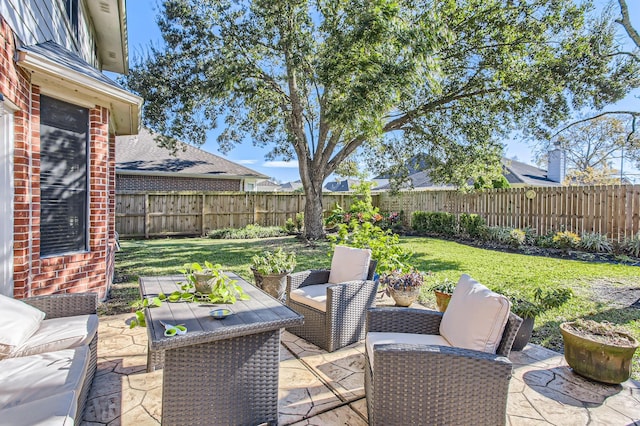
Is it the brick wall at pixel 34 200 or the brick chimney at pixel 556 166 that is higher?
the brick chimney at pixel 556 166

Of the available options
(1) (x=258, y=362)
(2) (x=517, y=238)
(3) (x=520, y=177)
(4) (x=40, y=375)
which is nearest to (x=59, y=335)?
(4) (x=40, y=375)

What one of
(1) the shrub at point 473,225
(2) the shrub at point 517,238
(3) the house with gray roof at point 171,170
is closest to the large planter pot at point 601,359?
(2) the shrub at point 517,238

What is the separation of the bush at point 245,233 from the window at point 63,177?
8388mm

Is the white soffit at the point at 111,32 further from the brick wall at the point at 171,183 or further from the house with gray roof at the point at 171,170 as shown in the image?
the brick wall at the point at 171,183

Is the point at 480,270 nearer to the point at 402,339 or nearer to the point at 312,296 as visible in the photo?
the point at 312,296

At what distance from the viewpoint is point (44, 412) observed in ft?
5.24

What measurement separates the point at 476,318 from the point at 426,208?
1253 cm

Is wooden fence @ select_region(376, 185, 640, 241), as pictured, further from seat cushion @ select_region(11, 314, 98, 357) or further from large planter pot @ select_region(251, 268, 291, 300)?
seat cushion @ select_region(11, 314, 98, 357)

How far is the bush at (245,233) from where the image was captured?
12.7 meters

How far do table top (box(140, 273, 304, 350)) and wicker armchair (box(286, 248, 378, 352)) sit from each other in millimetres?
782

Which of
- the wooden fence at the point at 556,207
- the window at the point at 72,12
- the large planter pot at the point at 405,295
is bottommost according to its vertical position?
the large planter pot at the point at 405,295

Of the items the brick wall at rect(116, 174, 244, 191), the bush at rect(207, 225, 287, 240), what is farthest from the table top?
the brick wall at rect(116, 174, 244, 191)

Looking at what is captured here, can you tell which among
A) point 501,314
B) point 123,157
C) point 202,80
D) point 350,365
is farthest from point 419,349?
point 123,157

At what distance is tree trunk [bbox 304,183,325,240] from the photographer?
1159 centimetres
